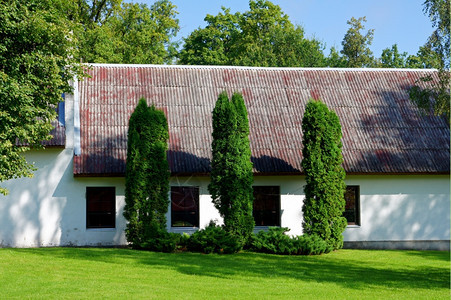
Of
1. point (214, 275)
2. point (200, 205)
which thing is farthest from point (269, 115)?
point (214, 275)

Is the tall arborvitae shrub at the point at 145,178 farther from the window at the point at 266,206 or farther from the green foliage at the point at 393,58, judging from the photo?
the green foliage at the point at 393,58

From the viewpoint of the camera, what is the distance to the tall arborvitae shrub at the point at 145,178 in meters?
17.6

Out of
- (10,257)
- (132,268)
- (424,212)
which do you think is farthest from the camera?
(424,212)

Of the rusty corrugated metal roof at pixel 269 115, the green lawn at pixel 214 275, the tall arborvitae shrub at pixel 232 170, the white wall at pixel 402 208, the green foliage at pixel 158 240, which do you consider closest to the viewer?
the green lawn at pixel 214 275

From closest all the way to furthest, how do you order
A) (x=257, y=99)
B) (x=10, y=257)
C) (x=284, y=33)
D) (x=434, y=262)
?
1. (x=10, y=257)
2. (x=434, y=262)
3. (x=257, y=99)
4. (x=284, y=33)

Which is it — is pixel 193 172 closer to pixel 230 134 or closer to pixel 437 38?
pixel 230 134

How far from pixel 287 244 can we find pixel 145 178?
456cm

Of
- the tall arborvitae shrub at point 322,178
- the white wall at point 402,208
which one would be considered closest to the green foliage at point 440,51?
the tall arborvitae shrub at point 322,178

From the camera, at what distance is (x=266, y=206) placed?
20.1 m

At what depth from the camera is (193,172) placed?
19.1 m

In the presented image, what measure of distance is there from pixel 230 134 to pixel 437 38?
250 inches

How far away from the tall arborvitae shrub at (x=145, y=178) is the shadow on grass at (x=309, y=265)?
39.3 inches

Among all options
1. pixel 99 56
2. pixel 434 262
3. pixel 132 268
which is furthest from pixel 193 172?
pixel 99 56

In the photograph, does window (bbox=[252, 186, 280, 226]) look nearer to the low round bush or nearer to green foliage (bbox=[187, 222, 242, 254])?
green foliage (bbox=[187, 222, 242, 254])
